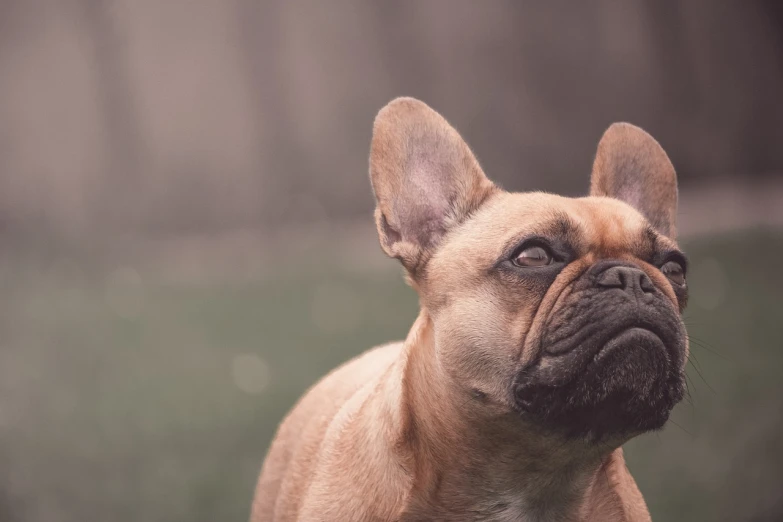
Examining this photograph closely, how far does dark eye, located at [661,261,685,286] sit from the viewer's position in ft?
8.48

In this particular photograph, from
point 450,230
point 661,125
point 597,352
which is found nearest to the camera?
point 597,352

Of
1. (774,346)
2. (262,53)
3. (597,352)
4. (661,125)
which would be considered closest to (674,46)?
(661,125)

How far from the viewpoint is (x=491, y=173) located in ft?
25.4

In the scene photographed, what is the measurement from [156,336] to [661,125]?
497 cm

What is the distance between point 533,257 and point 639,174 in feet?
2.95

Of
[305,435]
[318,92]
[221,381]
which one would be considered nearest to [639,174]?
[305,435]

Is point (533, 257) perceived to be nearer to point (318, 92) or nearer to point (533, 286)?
point (533, 286)

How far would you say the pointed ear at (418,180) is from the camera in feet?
8.97

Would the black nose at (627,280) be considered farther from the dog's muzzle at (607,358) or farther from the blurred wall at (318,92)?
the blurred wall at (318,92)

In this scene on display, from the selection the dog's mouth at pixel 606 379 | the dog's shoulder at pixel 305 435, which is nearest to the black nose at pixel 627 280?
the dog's mouth at pixel 606 379

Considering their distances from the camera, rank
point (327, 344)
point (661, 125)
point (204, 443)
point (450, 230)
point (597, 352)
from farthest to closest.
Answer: point (661, 125) < point (327, 344) < point (204, 443) < point (450, 230) < point (597, 352)

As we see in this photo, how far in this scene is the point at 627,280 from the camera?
2262mm

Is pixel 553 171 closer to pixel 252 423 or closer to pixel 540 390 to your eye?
pixel 252 423

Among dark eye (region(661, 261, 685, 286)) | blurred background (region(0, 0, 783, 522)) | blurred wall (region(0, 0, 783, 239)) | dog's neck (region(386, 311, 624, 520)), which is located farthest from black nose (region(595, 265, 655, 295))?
blurred wall (region(0, 0, 783, 239))
